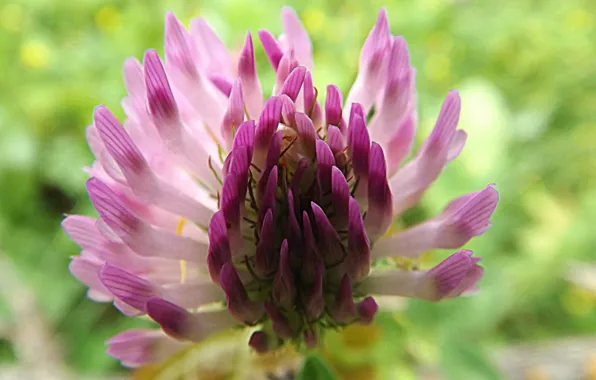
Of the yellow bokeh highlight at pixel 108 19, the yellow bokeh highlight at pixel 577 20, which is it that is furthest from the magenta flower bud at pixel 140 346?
the yellow bokeh highlight at pixel 577 20

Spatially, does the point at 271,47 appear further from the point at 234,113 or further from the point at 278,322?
the point at 278,322

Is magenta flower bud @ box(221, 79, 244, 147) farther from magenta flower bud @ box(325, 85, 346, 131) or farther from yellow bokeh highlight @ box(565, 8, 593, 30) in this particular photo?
yellow bokeh highlight @ box(565, 8, 593, 30)

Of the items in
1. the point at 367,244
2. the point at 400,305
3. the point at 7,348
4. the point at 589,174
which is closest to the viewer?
the point at 367,244

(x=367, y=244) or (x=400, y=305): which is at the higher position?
(x=367, y=244)

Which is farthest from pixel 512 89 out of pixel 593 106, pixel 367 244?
pixel 367 244

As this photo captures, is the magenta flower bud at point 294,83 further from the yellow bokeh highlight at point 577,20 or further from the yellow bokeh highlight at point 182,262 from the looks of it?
the yellow bokeh highlight at point 577,20

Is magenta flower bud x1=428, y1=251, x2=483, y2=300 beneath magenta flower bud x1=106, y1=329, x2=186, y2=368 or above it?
above

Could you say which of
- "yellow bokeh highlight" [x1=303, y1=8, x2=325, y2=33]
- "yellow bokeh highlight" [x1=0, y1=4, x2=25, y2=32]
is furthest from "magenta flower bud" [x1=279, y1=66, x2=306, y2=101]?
"yellow bokeh highlight" [x1=0, y1=4, x2=25, y2=32]

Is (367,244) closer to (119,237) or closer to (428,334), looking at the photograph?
(119,237)
